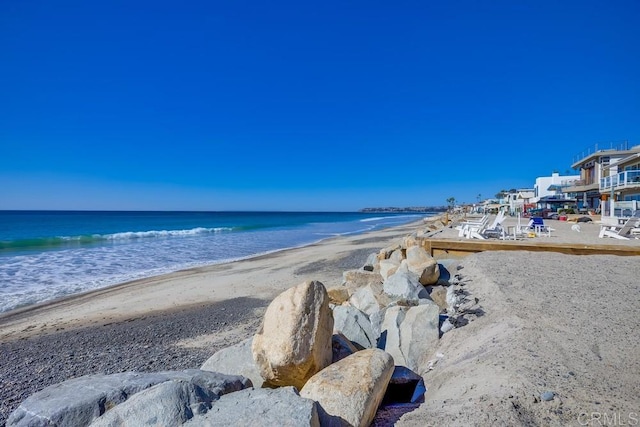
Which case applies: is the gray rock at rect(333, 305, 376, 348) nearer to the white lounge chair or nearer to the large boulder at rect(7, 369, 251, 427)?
the large boulder at rect(7, 369, 251, 427)

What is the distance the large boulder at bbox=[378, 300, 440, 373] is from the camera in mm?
3958

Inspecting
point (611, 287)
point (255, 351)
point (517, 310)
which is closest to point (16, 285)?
point (255, 351)

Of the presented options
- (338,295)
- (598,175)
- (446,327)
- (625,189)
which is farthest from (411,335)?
(598,175)

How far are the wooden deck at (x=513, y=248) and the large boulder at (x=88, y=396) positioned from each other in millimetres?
7685

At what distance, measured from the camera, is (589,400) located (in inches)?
92.2

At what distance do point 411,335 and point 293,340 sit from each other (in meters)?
1.81

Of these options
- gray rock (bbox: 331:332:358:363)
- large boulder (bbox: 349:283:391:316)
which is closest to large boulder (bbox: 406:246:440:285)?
large boulder (bbox: 349:283:391:316)

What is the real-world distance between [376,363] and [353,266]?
10432 millimetres

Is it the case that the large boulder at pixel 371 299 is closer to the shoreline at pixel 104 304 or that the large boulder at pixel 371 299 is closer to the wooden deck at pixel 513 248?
the shoreline at pixel 104 304

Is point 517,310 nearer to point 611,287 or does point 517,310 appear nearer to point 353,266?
point 611,287

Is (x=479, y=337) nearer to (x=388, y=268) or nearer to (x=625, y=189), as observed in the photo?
(x=388, y=268)

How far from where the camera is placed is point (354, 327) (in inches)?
170

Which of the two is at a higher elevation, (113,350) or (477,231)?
(477,231)

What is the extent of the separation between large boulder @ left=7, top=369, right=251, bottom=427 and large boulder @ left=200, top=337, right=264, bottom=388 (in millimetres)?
295
